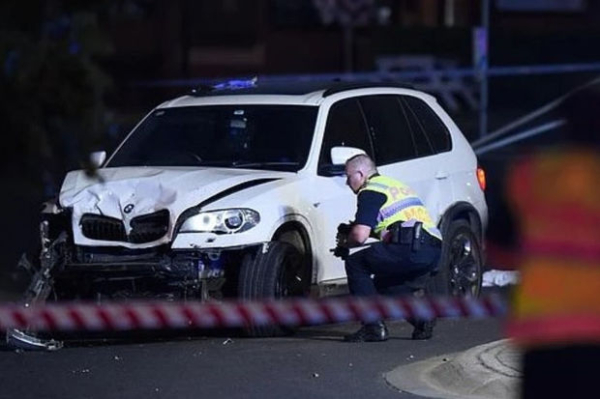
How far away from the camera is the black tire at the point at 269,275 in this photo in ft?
34.3

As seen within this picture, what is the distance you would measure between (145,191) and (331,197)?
4.56 ft

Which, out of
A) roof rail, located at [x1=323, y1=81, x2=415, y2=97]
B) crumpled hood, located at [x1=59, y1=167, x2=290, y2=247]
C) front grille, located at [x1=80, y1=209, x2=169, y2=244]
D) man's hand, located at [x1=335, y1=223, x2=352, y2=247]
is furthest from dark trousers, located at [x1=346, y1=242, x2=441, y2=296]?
roof rail, located at [x1=323, y1=81, x2=415, y2=97]

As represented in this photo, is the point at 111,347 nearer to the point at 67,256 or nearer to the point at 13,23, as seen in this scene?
the point at 67,256

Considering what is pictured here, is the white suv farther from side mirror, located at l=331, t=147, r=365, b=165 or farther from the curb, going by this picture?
the curb

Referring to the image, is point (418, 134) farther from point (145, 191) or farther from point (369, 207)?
point (145, 191)

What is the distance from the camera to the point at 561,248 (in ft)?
16.6

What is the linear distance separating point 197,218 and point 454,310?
2287 mm

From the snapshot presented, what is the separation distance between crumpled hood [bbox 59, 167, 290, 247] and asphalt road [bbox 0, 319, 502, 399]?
0.91 metres

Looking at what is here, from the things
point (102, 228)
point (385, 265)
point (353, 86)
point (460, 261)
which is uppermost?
point (353, 86)

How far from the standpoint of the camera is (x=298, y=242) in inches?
431

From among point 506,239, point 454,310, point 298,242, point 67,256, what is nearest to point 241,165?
point 298,242

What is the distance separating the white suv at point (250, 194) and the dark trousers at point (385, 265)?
0.50 m

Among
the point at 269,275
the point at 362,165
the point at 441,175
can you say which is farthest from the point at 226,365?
the point at 441,175

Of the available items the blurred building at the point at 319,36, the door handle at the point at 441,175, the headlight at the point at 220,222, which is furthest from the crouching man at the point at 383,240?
the blurred building at the point at 319,36
